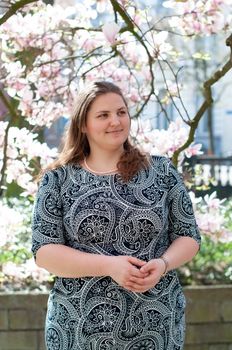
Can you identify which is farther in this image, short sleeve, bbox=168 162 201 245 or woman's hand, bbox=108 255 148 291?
short sleeve, bbox=168 162 201 245

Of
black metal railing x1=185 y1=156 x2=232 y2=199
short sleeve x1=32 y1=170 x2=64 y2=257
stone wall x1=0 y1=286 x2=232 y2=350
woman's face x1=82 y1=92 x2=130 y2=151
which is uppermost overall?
woman's face x1=82 y1=92 x2=130 y2=151

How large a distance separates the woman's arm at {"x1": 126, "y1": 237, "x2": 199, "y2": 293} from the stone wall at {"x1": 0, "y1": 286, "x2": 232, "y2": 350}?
2.65 m

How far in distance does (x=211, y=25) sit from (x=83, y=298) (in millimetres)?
2823

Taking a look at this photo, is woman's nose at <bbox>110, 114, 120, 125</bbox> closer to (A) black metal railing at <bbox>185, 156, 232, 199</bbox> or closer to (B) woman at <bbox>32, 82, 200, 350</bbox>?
(B) woman at <bbox>32, 82, 200, 350</bbox>

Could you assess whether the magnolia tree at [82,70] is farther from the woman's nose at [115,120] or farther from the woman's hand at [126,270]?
the woman's hand at [126,270]

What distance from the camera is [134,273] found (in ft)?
10.5

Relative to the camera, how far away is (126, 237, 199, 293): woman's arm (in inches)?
127

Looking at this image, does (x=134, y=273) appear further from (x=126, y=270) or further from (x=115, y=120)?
(x=115, y=120)

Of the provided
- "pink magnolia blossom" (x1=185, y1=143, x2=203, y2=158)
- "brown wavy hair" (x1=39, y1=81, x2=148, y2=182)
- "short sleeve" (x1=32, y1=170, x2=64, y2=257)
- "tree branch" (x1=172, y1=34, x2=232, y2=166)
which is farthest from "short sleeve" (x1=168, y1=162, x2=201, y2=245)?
"pink magnolia blossom" (x1=185, y1=143, x2=203, y2=158)

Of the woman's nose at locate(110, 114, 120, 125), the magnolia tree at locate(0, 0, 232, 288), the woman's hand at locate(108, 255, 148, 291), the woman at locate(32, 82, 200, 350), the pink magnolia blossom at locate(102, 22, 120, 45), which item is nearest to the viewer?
the woman's hand at locate(108, 255, 148, 291)

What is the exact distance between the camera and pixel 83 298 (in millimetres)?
3334

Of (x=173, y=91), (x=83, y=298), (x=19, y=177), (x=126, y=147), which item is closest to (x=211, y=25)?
(x=173, y=91)

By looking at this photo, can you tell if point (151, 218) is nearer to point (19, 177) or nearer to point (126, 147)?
point (126, 147)

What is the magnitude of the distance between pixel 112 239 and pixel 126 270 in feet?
0.59
